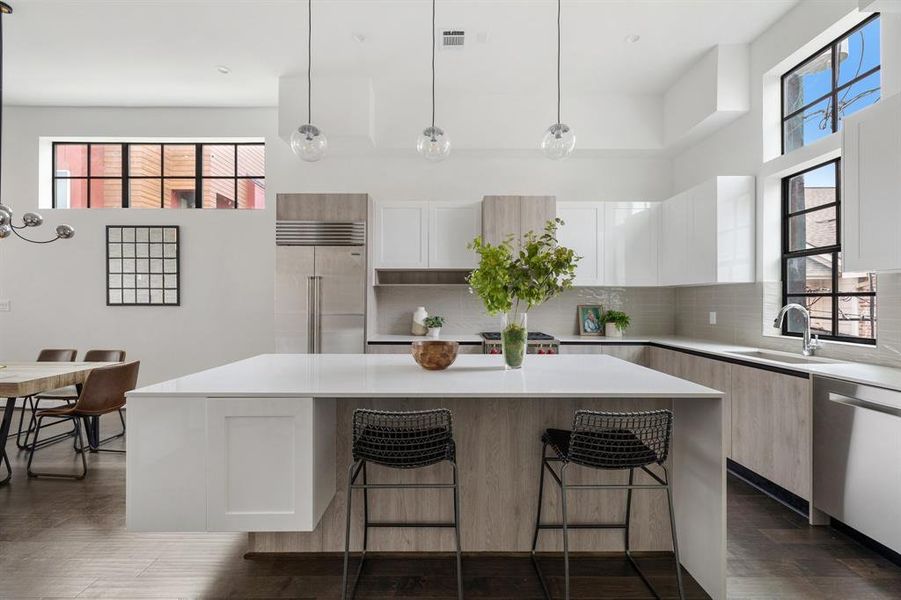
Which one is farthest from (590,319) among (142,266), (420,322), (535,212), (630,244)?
(142,266)

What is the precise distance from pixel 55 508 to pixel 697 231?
5.17 meters

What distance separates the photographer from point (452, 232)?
4750 mm

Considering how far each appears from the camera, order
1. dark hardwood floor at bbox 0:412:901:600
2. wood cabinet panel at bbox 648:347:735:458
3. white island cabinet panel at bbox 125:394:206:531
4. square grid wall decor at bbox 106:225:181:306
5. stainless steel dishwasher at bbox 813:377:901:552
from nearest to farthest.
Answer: white island cabinet panel at bbox 125:394:206:531 < dark hardwood floor at bbox 0:412:901:600 < stainless steel dishwasher at bbox 813:377:901:552 < wood cabinet panel at bbox 648:347:735:458 < square grid wall decor at bbox 106:225:181:306

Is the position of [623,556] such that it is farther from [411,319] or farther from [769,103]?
[769,103]

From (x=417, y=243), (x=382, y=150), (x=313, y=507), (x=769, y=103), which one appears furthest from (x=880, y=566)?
(x=382, y=150)

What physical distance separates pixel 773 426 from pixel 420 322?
3136mm

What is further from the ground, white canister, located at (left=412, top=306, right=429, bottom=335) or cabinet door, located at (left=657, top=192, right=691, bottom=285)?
cabinet door, located at (left=657, top=192, right=691, bottom=285)

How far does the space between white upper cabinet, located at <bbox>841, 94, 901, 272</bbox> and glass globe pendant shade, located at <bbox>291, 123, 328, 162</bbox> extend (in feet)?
9.69

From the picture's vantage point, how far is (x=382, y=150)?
4.93 metres

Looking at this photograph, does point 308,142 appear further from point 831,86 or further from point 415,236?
point 831,86

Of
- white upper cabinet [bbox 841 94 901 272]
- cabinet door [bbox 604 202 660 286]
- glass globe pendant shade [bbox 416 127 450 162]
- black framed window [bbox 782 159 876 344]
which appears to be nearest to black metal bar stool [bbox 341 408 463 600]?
glass globe pendant shade [bbox 416 127 450 162]

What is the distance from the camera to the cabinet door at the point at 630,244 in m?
4.82

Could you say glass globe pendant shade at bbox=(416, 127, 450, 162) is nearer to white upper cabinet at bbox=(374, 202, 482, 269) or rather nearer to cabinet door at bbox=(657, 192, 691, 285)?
white upper cabinet at bbox=(374, 202, 482, 269)

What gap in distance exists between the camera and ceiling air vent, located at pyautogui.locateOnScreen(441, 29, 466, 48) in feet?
12.3
